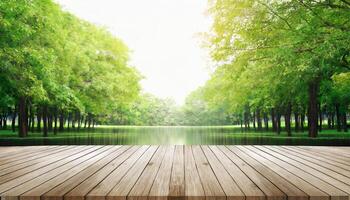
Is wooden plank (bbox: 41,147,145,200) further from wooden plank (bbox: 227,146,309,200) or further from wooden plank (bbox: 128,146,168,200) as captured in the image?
wooden plank (bbox: 227,146,309,200)

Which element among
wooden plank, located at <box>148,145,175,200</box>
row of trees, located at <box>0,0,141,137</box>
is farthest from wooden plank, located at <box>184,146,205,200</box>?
row of trees, located at <box>0,0,141,137</box>

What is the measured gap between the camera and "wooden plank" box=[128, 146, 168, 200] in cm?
358

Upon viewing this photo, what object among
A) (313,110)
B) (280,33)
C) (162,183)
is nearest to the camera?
(162,183)

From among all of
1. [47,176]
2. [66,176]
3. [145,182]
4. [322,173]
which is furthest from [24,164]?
[322,173]

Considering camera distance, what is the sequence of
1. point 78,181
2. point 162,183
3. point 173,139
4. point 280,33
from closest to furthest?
point 162,183
point 78,181
point 280,33
point 173,139

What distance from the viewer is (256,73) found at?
68.1 feet

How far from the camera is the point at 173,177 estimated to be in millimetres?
4590

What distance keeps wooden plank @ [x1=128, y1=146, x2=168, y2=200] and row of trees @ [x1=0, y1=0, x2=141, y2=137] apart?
11.5 metres

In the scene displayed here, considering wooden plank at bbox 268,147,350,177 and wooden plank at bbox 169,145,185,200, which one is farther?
wooden plank at bbox 268,147,350,177

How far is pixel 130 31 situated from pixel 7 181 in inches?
4930

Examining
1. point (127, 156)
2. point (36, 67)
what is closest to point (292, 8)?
point (127, 156)

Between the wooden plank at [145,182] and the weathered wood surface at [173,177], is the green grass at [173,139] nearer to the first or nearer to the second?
the weathered wood surface at [173,177]

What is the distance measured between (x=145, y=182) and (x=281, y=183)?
5.32 ft

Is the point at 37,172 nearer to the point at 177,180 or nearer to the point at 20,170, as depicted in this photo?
the point at 20,170
